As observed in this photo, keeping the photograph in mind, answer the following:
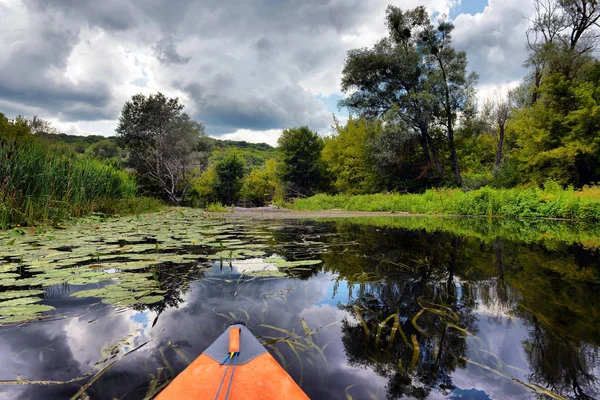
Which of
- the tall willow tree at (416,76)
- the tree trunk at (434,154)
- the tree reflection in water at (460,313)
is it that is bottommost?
the tree reflection in water at (460,313)

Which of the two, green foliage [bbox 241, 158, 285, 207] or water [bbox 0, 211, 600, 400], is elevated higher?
green foliage [bbox 241, 158, 285, 207]

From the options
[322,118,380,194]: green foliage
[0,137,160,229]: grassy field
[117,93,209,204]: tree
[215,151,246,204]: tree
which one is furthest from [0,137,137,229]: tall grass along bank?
[215,151,246,204]: tree

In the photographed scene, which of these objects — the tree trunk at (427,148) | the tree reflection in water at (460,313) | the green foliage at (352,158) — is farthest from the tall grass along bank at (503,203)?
the tree reflection in water at (460,313)

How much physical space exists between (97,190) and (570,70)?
1860 centimetres

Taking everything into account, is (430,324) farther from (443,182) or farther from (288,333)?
(443,182)

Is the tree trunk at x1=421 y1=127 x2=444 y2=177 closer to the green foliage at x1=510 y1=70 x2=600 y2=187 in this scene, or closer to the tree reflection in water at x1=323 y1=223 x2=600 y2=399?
the green foliage at x1=510 y1=70 x2=600 y2=187

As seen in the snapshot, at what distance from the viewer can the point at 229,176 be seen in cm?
2481

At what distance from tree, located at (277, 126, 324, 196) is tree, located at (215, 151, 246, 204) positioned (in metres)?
4.88

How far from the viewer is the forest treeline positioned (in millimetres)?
7133

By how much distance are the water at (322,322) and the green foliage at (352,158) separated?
1626cm

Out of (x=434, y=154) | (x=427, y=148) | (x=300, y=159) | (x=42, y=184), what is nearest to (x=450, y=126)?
(x=427, y=148)

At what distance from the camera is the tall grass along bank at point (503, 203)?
823cm

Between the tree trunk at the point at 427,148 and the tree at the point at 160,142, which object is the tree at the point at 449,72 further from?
the tree at the point at 160,142

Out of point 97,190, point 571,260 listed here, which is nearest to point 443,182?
point 571,260
